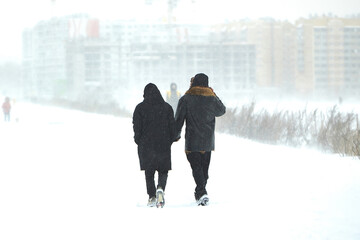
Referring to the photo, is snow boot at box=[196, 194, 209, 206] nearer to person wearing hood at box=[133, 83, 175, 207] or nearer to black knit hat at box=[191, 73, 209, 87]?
person wearing hood at box=[133, 83, 175, 207]

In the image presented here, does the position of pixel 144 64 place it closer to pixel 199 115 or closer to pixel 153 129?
pixel 199 115

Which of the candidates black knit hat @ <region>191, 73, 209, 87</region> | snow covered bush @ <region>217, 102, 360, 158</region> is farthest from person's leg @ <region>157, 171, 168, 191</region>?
snow covered bush @ <region>217, 102, 360, 158</region>

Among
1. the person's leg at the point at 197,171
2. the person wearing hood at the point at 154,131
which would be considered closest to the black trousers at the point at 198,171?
the person's leg at the point at 197,171

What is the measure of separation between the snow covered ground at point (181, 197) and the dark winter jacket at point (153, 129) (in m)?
0.54

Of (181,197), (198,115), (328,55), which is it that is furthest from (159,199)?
(328,55)

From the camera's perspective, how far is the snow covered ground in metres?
6.45

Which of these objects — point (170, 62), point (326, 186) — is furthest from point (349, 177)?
point (170, 62)

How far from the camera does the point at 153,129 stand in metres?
7.86

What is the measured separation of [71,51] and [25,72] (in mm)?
29643

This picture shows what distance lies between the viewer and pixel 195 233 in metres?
6.27

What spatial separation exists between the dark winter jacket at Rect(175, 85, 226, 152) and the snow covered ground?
69 cm

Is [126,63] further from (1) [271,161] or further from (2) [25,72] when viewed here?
(1) [271,161]

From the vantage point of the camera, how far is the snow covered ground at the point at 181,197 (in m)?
6.45

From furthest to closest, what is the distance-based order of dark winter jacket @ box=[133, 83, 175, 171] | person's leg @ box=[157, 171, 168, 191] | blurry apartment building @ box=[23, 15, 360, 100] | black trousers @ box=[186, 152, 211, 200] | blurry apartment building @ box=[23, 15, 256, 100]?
blurry apartment building @ box=[23, 15, 360, 100], blurry apartment building @ box=[23, 15, 256, 100], black trousers @ box=[186, 152, 211, 200], person's leg @ box=[157, 171, 168, 191], dark winter jacket @ box=[133, 83, 175, 171]
